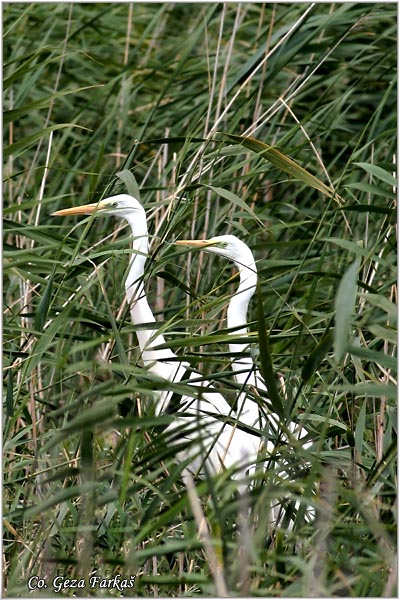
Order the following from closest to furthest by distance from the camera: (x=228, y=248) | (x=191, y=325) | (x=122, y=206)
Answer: (x=191, y=325), (x=122, y=206), (x=228, y=248)

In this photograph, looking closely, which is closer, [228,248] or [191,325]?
[191,325]

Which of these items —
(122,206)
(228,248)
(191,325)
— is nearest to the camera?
(191,325)

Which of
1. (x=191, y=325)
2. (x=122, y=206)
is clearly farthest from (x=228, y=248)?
(x=191, y=325)

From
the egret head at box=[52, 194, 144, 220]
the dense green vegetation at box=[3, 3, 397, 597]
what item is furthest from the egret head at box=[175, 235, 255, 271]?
the egret head at box=[52, 194, 144, 220]

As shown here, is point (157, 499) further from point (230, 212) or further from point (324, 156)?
point (324, 156)

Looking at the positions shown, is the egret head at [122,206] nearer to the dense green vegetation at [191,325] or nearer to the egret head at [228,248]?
the dense green vegetation at [191,325]

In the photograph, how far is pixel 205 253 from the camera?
3.53 metres

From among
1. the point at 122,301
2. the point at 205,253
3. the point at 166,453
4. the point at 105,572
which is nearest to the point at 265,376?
the point at 166,453

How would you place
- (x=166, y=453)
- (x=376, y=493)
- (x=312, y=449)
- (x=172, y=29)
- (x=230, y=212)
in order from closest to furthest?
(x=166, y=453), (x=376, y=493), (x=312, y=449), (x=230, y=212), (x=172, y=29)

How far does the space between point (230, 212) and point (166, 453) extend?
1588 mm

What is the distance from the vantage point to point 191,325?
2.50m

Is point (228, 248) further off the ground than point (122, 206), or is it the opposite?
point (122, 206)

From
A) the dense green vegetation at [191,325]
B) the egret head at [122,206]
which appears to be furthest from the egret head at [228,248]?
the egret head at [122,206]

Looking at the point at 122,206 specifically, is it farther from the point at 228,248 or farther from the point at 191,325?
the point at 191,325
